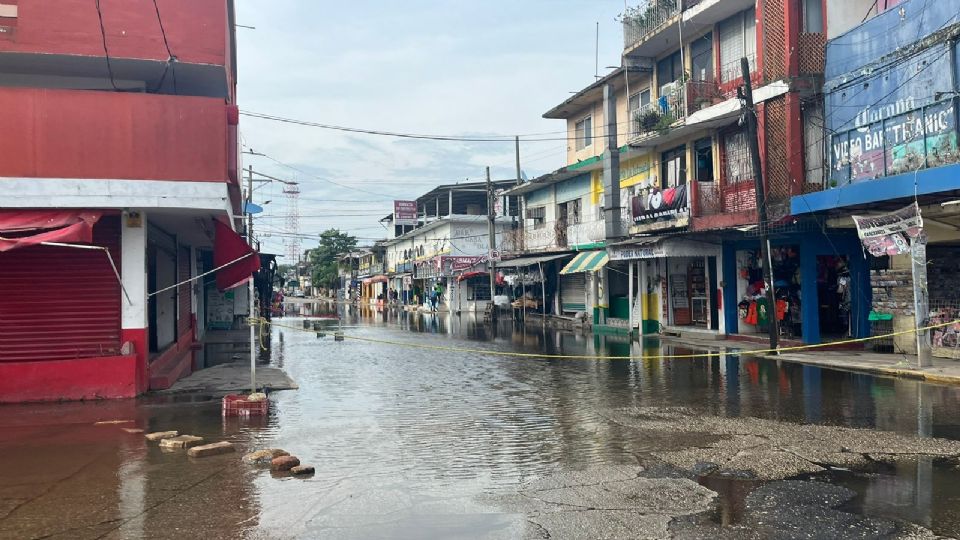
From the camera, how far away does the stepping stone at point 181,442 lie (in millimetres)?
8469

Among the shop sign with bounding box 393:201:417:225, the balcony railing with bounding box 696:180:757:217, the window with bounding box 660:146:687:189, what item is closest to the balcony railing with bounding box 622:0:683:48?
the window with bounding box 660:146:687:189

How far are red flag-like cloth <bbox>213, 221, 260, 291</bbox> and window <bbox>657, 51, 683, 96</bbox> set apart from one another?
1774 cm

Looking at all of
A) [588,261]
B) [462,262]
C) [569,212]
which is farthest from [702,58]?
[462,262]

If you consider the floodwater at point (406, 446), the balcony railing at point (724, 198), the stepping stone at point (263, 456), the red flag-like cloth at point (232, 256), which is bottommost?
the floodwater at point (406, 446)

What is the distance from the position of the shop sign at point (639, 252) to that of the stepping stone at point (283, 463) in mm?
19144

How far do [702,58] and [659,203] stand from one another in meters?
5.31

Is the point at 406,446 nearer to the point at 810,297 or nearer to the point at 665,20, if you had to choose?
the point at 810,297

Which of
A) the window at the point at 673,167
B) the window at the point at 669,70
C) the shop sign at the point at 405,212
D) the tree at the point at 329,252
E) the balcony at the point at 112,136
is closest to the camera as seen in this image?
the balcony at the point at 112,136

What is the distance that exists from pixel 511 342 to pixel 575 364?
313 inches

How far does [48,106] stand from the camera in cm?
1182

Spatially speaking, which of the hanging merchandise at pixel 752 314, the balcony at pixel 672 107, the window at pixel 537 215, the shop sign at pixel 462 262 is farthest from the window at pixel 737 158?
the shop sign at pixel 462 262

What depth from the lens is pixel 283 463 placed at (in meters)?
7.44

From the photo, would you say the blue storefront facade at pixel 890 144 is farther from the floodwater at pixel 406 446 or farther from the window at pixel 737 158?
the floodwater at pixel 406 446

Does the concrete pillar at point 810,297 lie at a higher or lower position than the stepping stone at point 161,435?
higher
